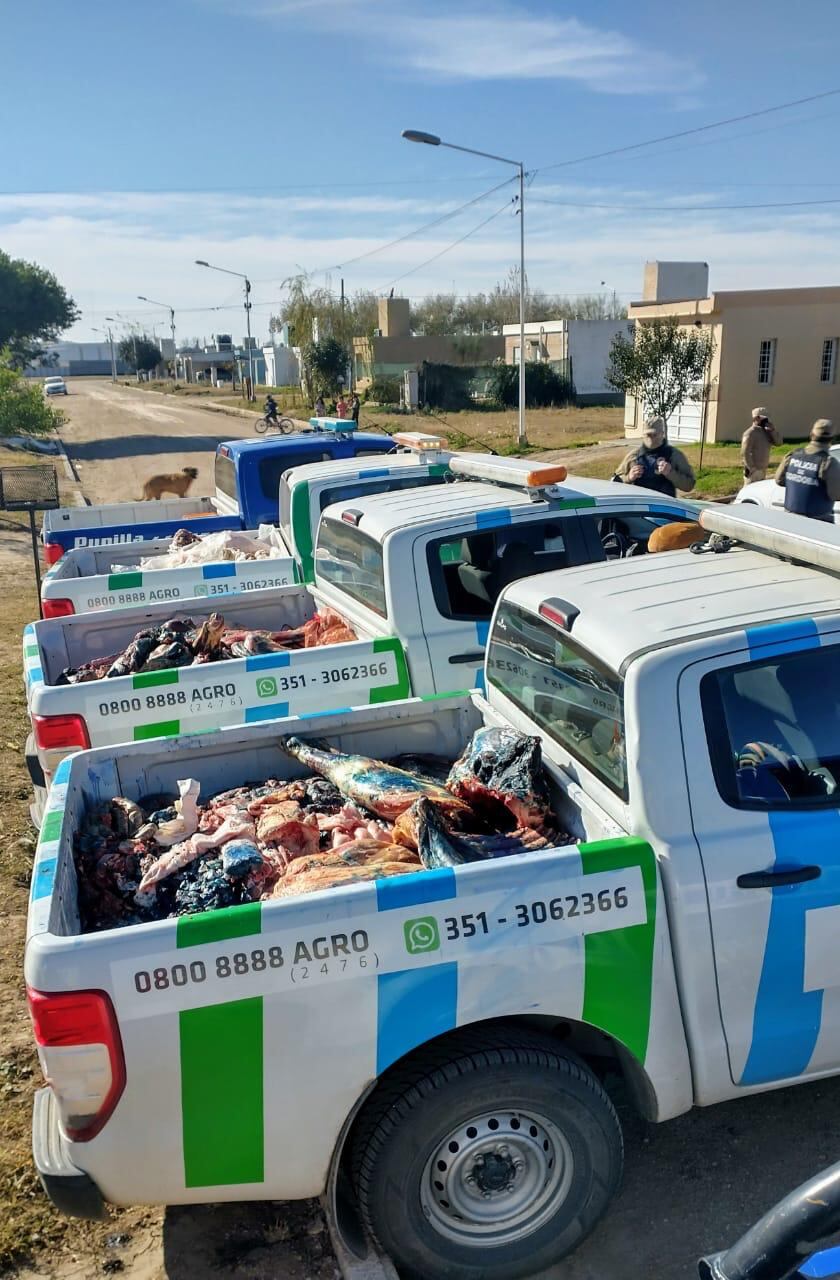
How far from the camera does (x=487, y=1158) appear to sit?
9.75 ft

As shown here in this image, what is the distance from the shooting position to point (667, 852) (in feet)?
9.81

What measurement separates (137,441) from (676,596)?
123 feet

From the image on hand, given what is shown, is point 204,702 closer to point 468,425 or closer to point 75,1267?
point 75,1267

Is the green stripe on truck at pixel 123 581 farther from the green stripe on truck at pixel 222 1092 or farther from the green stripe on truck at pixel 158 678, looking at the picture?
the green stripe on truck at pixel 222 1092

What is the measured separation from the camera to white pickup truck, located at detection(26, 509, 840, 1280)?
2.69 m

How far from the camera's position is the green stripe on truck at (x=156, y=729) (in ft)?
17.1

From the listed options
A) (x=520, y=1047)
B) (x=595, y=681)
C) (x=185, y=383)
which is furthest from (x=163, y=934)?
(x=185, y=383)

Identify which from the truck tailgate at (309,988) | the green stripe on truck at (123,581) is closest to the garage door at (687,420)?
the green stripe on truck at (123,581)

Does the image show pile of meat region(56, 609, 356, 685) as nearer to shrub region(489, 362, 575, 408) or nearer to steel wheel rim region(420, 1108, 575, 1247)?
steel wheel rim region(420, 1108, 575, 1247)

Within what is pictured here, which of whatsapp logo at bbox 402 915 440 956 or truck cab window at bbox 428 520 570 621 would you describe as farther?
truck cab window at bbox 428 520 570 621

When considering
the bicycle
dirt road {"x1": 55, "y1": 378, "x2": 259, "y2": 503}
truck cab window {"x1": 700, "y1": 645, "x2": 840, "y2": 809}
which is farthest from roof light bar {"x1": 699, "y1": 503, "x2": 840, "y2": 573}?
the bicycle

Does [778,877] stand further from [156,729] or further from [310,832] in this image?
[156,729]

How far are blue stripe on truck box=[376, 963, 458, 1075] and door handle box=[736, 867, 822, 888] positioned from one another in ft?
2.93

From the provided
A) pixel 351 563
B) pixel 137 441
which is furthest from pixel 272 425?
pixel 351 563
